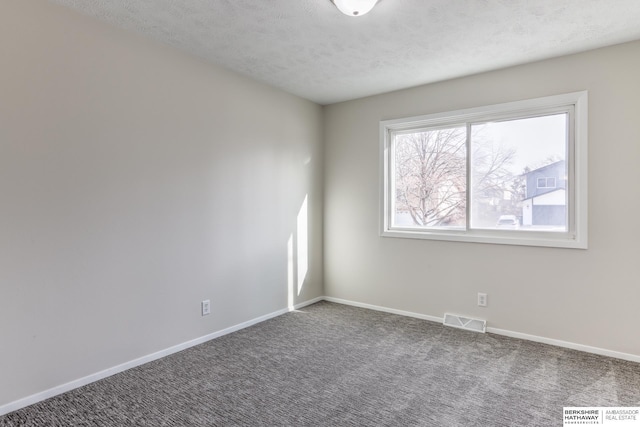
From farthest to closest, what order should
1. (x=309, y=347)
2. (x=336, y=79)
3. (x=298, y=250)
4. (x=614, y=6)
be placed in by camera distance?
(x=298, y=250)
(x=336, y=79)
(x=309, y=347)
(x=614, y=6)

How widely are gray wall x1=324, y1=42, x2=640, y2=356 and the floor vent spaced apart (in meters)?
0.07

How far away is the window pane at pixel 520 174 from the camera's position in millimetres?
3061

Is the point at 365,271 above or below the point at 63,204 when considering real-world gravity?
below

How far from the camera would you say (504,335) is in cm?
324

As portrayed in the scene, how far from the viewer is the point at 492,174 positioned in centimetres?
339

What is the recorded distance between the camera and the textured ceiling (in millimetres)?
2221

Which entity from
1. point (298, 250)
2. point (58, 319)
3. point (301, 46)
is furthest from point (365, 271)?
point (58, 319)

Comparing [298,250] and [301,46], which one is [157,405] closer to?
[298,250]

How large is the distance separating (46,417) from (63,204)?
1.25m

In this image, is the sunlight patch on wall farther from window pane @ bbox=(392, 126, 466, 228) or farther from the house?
the house

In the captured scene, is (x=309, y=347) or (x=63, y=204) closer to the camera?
(x=63, y=204)

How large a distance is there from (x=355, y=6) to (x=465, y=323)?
2938 millimetres

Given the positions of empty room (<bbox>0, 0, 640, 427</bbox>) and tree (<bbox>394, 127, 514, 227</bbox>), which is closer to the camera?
empty room (<bbox>0, 0, 640, 427</bbox>)

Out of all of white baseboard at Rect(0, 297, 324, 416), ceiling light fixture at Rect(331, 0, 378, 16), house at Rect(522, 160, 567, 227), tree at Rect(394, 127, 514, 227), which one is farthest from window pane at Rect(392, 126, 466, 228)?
white baseboard at Rect(0, 297, 324, 416)
